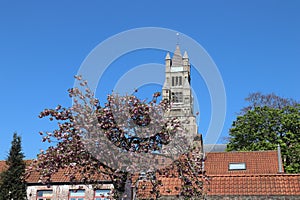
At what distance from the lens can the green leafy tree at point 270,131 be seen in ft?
110

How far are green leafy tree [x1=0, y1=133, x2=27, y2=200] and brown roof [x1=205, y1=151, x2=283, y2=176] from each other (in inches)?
466

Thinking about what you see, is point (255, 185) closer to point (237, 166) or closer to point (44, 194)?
point (237, 166)

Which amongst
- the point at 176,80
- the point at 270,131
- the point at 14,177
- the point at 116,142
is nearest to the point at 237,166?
the point at 270,131

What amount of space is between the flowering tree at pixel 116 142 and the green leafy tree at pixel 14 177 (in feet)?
32.5

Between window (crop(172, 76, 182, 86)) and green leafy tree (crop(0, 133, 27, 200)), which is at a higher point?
window (crop(172, 76, 182, 86))

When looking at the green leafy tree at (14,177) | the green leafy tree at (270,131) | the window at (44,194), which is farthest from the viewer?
the green leafy tree at (270,131)

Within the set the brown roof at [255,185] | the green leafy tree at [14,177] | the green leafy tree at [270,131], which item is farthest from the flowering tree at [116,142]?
the green leafy tree at [270,131]

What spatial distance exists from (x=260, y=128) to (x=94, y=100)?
2650 centimetres

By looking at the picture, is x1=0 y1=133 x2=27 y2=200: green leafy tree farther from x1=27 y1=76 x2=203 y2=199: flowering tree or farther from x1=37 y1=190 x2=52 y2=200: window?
x1=27 y1=76 x2=203 y2=199: flowering tree

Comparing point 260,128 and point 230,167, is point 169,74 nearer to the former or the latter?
point 260,128

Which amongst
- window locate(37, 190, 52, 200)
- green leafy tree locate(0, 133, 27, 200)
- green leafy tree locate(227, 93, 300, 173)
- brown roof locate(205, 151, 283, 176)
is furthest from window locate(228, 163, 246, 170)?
green leafy tree locate(0, 133, 27, 200)

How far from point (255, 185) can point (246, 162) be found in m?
11.1

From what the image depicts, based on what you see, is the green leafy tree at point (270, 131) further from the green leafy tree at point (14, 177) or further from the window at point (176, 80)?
the window at point (176, 80)

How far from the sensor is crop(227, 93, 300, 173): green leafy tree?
33.5 meters
